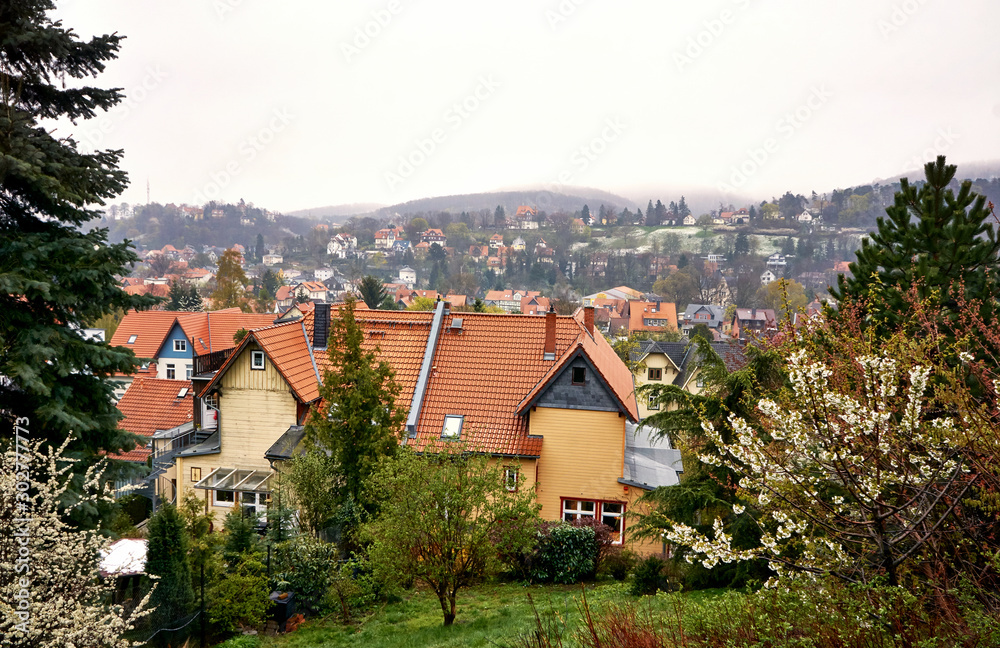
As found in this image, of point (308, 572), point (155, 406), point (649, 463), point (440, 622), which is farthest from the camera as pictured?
point (155, 406)

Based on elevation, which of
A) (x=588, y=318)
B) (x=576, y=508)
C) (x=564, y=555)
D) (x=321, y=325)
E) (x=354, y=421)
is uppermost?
(x=588, y=318)

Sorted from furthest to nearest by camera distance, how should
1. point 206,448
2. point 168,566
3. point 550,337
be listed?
point 550,337, point 206,448, point 168,566

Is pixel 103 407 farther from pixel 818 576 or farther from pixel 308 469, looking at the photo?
pixel 818 576

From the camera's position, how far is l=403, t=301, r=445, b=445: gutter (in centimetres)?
1950

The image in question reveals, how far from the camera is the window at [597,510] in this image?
18719 mm

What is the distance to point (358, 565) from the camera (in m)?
12.9

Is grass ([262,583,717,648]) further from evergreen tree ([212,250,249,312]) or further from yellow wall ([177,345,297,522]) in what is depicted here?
evergreen tree ([212,250,249,312])

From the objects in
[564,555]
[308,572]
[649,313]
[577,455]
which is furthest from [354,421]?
[649,313]

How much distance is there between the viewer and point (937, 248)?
47.0 feet

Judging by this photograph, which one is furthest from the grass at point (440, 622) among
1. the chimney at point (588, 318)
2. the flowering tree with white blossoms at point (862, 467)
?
the chimney at point (588, 318)

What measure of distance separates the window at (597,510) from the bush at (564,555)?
10.7 feet

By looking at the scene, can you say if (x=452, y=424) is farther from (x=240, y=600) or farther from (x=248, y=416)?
(x=240, y=600)

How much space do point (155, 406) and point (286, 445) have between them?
13.0m

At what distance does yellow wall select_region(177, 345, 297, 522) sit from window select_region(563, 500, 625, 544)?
955 cm
